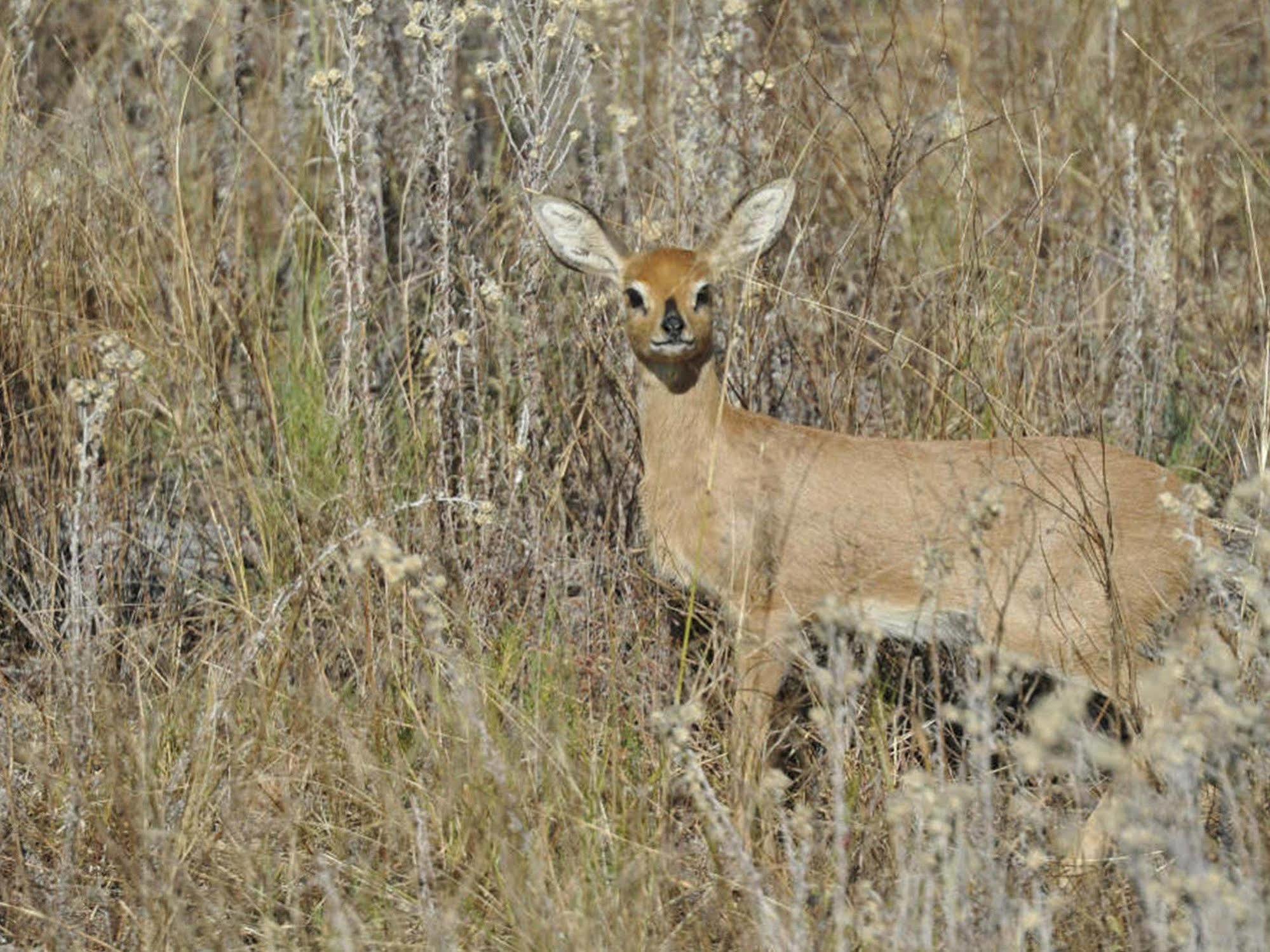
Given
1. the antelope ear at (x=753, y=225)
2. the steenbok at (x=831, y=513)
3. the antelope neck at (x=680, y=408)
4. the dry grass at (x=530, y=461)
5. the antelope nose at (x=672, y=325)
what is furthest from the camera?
the antelope neck at (x=680, y=408)

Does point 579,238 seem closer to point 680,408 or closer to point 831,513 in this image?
point 680,408

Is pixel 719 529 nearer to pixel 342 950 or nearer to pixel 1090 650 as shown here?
pixel 1090 650

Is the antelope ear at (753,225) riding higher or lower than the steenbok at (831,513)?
higher

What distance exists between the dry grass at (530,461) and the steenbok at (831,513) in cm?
15

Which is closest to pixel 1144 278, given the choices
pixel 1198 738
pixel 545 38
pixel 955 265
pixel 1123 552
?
pixel 955 265

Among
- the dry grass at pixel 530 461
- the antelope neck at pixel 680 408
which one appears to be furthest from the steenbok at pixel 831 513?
the dry grass at pixel 530 461

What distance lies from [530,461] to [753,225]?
909 mm

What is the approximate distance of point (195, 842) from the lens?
12.4 ft

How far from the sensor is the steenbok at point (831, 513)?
4.33 metres

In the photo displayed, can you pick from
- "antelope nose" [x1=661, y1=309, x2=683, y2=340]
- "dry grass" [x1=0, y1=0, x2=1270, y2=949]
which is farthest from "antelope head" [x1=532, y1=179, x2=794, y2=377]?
"dry grass" [x1=0, y1=0, x2=1270, y2=949]

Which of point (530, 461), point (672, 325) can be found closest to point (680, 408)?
point (672, 325)

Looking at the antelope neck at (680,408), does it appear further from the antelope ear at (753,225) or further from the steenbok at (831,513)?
the antelope ear at (753,225)

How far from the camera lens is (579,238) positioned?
4828 millimetres

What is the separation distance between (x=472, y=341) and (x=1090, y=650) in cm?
183
